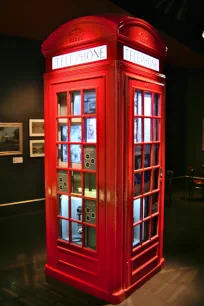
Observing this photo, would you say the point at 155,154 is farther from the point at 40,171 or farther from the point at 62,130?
the point at 40,171

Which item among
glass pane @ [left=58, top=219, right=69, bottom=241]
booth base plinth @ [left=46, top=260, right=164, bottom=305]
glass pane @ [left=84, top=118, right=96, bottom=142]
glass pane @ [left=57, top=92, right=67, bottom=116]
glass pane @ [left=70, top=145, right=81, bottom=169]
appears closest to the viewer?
booth base plinth @ [left=46, top=260, right=164, bottom=305]

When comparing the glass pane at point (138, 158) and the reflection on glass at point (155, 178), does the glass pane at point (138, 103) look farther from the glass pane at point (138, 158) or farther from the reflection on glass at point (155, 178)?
the reflection on glass at point (155, 178)

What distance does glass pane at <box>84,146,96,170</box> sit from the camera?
2.89 metres

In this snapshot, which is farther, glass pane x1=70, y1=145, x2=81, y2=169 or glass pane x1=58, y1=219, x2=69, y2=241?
glass pane x1=58, y1=219, x2=69, y2=241

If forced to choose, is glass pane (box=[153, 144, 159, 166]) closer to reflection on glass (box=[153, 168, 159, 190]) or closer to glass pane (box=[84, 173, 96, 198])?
reflection on glass (box=[153, 168, 159, 190])

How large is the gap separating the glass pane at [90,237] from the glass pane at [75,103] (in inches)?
47.2

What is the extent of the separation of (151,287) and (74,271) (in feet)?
2.76

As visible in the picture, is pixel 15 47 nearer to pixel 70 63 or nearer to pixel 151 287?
pixel 70 63

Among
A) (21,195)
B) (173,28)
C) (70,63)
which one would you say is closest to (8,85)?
(21,195)

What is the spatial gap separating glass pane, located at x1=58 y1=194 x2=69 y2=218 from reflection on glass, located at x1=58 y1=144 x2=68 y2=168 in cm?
34

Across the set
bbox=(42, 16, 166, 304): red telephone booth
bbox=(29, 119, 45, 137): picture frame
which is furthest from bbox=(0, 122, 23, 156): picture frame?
bbox=(42, 16, 166, 304): red telephone booth

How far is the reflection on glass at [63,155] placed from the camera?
3.16 meters

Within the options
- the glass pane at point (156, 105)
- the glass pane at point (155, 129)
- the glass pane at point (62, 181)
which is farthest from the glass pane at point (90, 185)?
the glass pane at point (156, 105)

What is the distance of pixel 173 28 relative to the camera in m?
5.98
